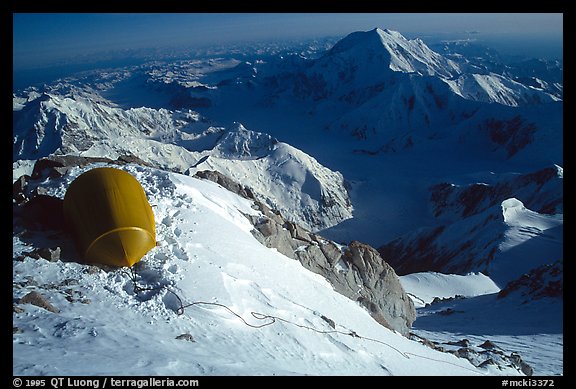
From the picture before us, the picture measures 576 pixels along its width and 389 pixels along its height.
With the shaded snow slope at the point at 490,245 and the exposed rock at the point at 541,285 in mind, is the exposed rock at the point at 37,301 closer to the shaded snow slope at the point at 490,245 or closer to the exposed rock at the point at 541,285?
the exposed rock at the point at 541,285

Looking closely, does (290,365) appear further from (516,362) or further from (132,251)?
(516,362)

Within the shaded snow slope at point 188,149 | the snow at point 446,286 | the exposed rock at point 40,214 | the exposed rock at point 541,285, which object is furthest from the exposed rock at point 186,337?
the shaded snow slope at point 188,149

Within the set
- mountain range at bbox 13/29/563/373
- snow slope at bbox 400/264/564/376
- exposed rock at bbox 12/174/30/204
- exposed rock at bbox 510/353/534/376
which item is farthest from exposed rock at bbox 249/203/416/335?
exposed rock at bbox 12/174/30/204

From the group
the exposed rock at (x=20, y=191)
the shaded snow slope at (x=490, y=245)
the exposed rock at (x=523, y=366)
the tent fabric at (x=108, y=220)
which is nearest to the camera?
the tent fabric at (x=108, y=220)

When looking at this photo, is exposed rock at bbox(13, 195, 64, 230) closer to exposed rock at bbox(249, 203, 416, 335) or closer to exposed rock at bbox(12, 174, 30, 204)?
exposed rock at bbox(12, 174, 30, 204)

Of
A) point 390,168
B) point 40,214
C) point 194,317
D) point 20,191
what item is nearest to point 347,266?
point 194,317

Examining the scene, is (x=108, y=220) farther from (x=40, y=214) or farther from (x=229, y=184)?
(x=229, y=184)
